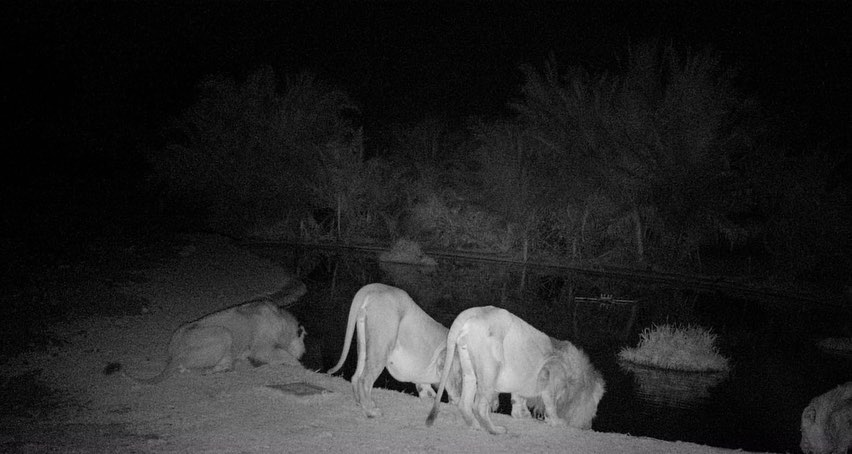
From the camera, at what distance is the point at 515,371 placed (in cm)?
657

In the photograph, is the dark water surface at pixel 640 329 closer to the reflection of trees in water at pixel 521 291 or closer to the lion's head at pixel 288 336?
the reflection of trees in water at pixel 521 291

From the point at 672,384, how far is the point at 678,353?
1270 millimetres

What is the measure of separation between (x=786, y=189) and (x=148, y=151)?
102 feet

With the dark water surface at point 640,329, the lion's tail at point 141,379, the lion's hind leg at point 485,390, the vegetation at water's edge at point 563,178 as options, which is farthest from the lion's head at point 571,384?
the vegetation at water's edge at point 563,178

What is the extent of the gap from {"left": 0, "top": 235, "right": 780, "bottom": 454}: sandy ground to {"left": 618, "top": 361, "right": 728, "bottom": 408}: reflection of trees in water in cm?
369

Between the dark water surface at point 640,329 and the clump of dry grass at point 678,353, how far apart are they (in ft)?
0.86

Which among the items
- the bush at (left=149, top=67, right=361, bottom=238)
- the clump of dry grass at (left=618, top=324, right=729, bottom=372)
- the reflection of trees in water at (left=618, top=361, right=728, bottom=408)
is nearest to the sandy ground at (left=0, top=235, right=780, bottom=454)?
the reflection of trees in water at (left=618, top=361, right=728, bottom=408)

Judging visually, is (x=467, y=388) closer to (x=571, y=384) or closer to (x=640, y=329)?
(x=571, y=384)

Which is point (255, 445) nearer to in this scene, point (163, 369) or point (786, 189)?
point (163, 369)

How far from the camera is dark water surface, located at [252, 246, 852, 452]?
920 cm

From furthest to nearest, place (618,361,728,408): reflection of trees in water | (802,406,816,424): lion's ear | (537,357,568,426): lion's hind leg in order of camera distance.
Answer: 1. (618,361,728,408): reflection of trees in water
2. (802,406,816,424): lion's ear
3. (537,357,568,426): lion's hind leg

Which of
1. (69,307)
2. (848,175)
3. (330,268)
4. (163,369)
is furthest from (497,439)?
(848,175)

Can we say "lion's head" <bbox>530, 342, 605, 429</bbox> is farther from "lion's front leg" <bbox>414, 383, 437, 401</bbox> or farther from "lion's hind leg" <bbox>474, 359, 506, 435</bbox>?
"lion's front leg" <bbox>414, 383, 437, 401</bbox>

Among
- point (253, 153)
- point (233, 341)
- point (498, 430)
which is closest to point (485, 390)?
point (498, 430)
